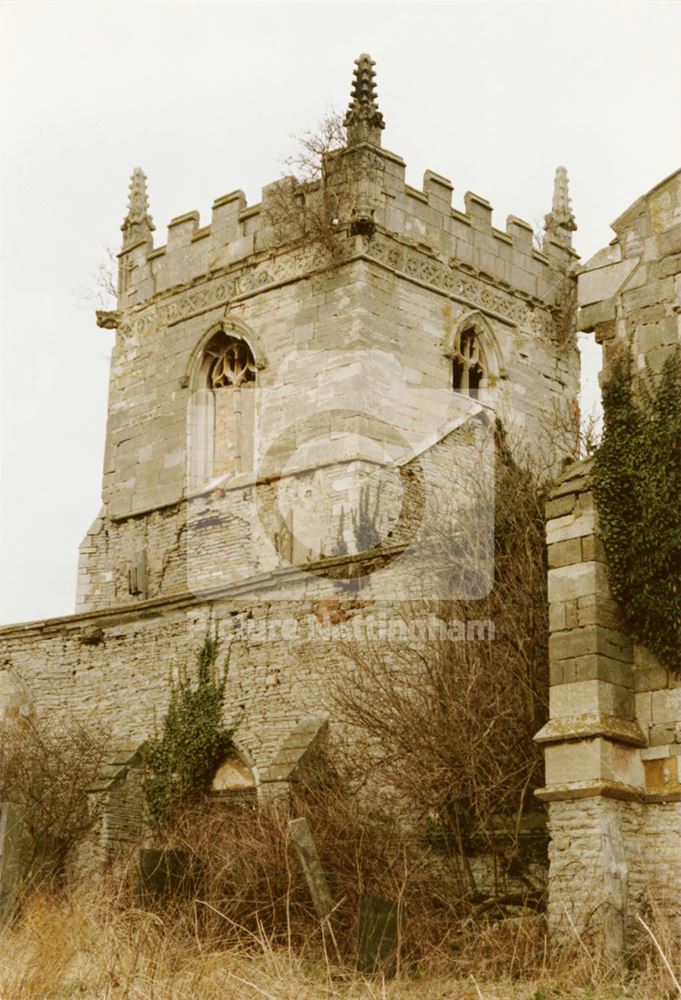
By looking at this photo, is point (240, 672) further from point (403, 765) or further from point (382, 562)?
point (403, 765)

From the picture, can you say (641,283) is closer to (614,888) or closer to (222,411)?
(614,888)

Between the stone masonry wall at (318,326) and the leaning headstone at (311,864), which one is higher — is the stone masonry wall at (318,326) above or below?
above

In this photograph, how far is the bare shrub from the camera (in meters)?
17.9

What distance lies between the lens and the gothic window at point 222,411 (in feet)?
80.2

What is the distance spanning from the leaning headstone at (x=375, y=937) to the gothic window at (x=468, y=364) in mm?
14363

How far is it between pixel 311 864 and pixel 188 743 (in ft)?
18.1

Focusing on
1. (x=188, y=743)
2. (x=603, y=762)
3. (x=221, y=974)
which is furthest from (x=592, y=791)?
(x=188, y=743)

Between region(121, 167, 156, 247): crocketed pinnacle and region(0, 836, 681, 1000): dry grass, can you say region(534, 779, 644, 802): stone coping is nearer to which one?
region(0, 836, 681, 1000): dry grass

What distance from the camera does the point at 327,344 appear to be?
915 inches

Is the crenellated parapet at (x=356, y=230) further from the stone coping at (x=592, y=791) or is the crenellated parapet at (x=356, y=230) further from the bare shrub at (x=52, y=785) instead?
the stone coping at (x=592, y=791)

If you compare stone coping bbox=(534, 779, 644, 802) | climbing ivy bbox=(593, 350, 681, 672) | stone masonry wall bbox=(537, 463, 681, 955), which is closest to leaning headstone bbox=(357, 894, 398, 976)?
stone masonry wall bbox=(537, 463, 681, 955)

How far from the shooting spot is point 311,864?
12102mm

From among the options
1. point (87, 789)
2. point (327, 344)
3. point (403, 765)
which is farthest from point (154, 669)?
point (327, 344)

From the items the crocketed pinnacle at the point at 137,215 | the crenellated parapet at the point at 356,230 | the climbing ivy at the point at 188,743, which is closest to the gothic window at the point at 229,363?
the crenellated parapet at the point at 356,230
